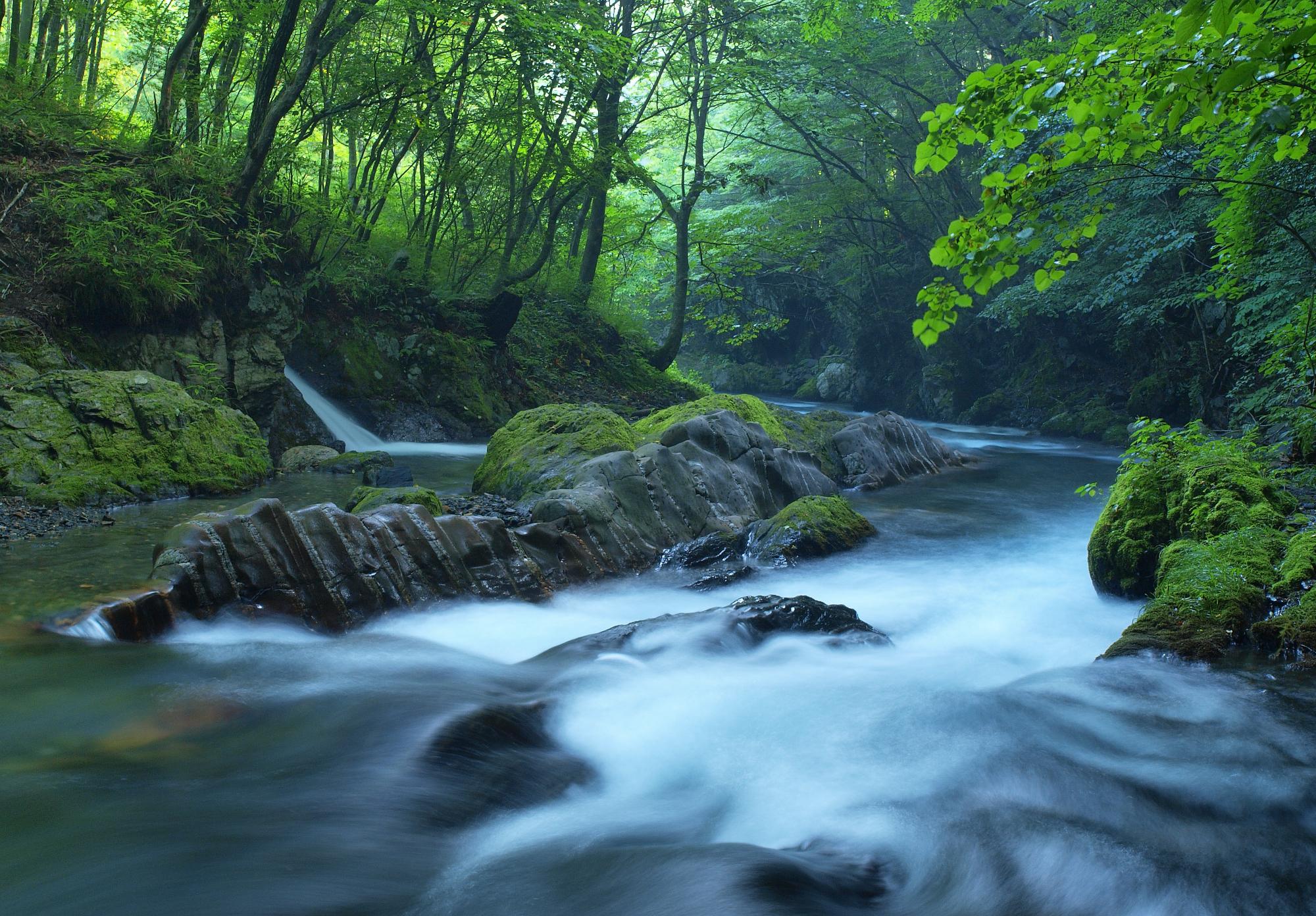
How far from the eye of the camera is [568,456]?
331 inches

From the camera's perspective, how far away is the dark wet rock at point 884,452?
1204 cm

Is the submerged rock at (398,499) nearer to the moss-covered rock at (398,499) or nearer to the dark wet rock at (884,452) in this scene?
the moss-covered rock at (398,499)

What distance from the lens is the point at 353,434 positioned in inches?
480

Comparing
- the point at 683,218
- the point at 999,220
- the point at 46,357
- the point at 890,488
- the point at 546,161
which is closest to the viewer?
the point at 999,220

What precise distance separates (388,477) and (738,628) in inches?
207

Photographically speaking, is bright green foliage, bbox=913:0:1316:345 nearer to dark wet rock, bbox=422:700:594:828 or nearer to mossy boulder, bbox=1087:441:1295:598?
dark wet rock, bbox=422:700:594:828

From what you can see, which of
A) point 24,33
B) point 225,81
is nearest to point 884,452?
point 225,81

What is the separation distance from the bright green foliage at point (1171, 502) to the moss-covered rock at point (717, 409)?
15.1 feet

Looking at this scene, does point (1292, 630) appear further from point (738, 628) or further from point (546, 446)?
point (546, 446)

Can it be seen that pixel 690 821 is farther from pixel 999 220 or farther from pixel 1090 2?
pixel 1090 2

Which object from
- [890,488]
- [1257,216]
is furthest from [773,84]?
[1257,216]

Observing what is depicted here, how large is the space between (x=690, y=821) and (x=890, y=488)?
9.30m

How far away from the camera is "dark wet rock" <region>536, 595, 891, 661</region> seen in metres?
4.89

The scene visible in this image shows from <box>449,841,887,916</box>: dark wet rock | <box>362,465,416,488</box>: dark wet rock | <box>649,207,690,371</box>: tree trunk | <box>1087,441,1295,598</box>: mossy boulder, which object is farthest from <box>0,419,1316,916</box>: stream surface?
<box>649,207,690,371</box>: tree trunk
